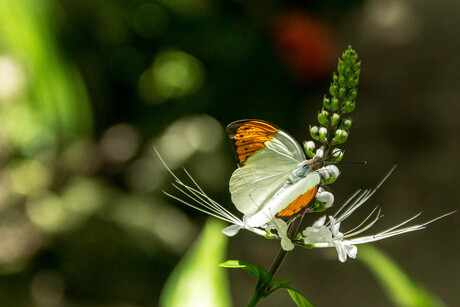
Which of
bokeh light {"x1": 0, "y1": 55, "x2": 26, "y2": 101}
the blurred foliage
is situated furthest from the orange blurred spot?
bokeh light {"x1": 0, "y1": 55, "x2": 26, "y2": 101}

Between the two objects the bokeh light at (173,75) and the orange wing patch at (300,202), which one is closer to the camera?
the orange wing patch at (300,202)

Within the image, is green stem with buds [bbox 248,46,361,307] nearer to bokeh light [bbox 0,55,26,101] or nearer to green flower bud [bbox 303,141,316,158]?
green flower bud [bbox 303,141,316,158]

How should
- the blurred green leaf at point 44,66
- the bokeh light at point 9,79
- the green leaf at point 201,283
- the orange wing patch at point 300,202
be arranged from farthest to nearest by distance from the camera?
the bokeh light at point 9,79 → the blurred green leaf at point 44,66 → the green leaf at point 201,283 → the orange wing patch at point 300,202

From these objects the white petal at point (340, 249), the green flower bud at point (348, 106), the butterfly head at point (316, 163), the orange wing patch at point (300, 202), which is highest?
the green flower bud at point (348, 106)

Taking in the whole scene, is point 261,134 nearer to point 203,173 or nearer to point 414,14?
point 203,173

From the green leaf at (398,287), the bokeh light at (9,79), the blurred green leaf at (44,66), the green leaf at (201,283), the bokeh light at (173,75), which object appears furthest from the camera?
the bokeh light at (173,75)

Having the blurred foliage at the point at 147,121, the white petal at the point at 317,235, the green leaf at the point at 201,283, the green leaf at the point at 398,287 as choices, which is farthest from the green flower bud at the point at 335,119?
the blurred foliage at the point at 147,121

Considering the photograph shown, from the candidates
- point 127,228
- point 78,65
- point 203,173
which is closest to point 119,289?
point 127,228

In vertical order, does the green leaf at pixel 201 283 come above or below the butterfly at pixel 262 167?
below

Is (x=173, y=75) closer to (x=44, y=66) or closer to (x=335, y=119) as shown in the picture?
(x=44, y=66)

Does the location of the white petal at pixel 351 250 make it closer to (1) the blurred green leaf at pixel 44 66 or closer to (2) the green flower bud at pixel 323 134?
(2) the green flower bud at pixel 323 134

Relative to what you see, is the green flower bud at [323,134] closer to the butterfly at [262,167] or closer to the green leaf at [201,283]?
the butterfly at [262,167]
